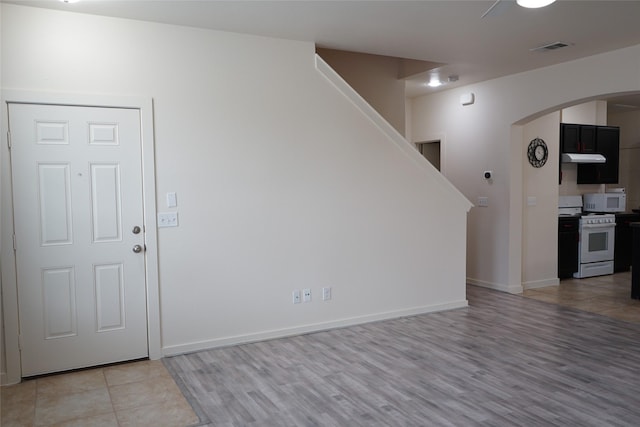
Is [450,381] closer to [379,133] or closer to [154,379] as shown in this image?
[154,379]

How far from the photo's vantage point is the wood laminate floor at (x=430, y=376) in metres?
2.96

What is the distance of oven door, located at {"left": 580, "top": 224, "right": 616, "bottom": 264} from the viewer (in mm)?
7090

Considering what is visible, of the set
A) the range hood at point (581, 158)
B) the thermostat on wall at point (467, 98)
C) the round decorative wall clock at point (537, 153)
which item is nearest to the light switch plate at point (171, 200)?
the thermostat on wall at point (467, 98)

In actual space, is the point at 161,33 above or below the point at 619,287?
above

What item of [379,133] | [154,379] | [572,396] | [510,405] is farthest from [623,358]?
[154,379]

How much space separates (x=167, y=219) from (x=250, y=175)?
0.80 meters

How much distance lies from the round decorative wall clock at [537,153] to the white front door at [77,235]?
492 cm

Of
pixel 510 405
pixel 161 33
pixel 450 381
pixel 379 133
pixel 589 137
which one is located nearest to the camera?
pixel 510 405

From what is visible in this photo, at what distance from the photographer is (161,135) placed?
12.8 feet

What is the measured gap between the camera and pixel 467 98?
652cm

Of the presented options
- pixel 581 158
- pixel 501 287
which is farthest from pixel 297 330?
pixel 581 158

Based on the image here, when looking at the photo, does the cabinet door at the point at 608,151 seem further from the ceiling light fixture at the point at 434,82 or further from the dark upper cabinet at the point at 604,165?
the ceiling light fixture at the point at 434,82

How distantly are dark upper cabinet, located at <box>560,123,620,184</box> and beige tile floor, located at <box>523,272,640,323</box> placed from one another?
1569 millimetres

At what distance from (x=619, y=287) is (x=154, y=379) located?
19.8ft
